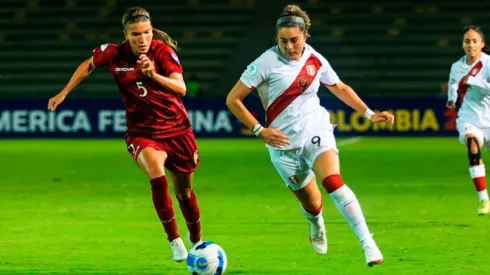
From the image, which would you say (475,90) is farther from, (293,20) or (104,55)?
(104,55)

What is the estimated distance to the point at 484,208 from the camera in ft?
41.2

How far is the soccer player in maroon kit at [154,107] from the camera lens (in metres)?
8.67

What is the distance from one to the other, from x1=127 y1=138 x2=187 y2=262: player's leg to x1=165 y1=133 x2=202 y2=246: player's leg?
0.14 m

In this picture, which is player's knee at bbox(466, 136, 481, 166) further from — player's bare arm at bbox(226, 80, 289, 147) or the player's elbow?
the player's elbow

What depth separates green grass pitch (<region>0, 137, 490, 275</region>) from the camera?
909 cm

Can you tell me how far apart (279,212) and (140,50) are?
4.70 m

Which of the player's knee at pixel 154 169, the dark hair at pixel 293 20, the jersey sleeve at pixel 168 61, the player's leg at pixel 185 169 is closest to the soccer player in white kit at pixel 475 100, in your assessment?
the player's leg at pixel 185 169

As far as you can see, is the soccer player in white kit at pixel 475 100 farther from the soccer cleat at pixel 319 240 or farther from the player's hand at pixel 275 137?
the player's hand at pixel 275 137

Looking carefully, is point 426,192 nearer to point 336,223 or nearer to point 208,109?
point 336,223

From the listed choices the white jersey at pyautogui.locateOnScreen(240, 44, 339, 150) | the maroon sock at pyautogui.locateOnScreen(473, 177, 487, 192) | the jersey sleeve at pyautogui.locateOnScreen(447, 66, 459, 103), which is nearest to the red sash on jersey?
the jersey sleeve at pyautogui.locateOnScreen(447, 66, 459, 103)

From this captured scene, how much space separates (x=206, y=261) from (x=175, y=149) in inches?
46.9

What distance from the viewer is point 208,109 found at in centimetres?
2856

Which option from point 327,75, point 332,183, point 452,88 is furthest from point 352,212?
point 452,88

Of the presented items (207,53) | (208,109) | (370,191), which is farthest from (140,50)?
(207,53)
